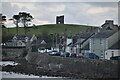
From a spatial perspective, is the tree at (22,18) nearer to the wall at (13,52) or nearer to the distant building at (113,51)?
the wall at (13,52)

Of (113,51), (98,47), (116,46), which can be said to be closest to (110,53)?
(113,51)

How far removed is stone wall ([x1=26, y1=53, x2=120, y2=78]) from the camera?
32812 millimetres

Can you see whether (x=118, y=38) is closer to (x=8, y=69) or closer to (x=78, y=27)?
(x=8, y=69)

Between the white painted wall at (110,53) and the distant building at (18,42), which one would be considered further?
the distant building at (18,42)

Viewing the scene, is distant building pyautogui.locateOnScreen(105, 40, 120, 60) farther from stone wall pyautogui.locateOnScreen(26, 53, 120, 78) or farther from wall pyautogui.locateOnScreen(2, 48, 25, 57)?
wall pyautogui.locateOnScreen(2, 48, 25, 57)

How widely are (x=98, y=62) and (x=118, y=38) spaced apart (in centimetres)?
1587

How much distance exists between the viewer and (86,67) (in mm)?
36844

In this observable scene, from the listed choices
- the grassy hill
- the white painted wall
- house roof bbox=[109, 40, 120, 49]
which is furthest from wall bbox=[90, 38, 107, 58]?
the grassy hill

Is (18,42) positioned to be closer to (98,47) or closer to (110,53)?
(98,47)

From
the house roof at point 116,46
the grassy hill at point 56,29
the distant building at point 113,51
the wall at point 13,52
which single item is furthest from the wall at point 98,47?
the grassy hill at point 56,29

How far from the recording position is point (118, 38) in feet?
163

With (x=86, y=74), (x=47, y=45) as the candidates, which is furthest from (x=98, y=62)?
(x=47, y=45)

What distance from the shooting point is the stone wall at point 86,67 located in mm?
32812

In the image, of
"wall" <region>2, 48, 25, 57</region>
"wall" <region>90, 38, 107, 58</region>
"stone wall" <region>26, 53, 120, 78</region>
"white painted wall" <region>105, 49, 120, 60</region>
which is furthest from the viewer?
"wall" <region>2, 48, 25, 57</region>
